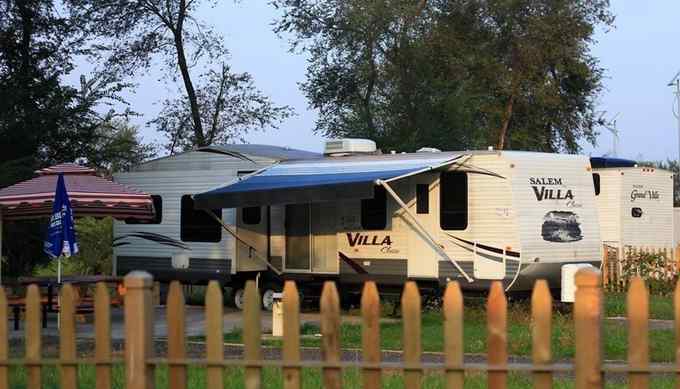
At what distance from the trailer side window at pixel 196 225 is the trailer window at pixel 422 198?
421cm

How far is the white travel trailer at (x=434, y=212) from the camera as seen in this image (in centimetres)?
1761

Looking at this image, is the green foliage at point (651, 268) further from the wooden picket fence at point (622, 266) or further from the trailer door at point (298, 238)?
the trailer door at point (298, 238)

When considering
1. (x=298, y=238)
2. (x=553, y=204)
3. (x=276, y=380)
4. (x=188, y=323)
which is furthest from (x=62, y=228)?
(x=553, y=204)

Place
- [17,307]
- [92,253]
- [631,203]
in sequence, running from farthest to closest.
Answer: [92,253] < [631,203] < [17,307]

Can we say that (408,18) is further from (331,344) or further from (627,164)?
(331,344)

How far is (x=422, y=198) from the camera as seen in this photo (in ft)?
61.0

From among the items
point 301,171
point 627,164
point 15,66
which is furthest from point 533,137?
point 301,171

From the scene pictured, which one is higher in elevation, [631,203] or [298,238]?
[631,203]

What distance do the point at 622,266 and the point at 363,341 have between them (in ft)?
61.3

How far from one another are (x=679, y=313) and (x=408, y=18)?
27528 millimetres

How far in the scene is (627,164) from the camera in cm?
2491

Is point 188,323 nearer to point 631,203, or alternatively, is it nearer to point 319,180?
point 319,180

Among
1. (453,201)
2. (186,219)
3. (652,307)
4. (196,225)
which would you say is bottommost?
(652,307)

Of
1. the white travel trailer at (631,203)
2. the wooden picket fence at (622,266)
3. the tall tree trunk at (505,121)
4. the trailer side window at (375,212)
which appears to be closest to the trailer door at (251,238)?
the trailer side window at (375,212)
